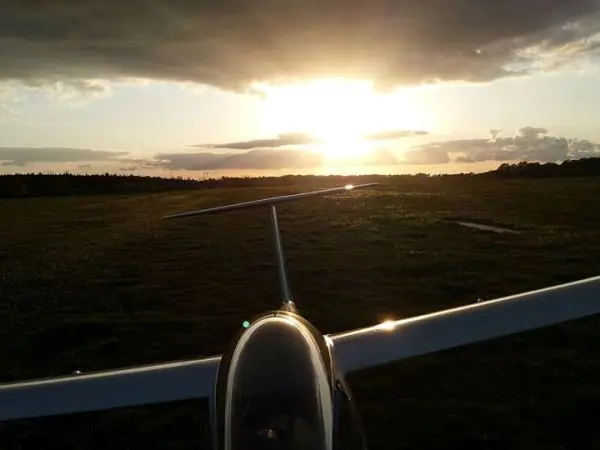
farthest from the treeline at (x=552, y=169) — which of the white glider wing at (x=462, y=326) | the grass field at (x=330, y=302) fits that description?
the white glider wing at (x=462, y=326)

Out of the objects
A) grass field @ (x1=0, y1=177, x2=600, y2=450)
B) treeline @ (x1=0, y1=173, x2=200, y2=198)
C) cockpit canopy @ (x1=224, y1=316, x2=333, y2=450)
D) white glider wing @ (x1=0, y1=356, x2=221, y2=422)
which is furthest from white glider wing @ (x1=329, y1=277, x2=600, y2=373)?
treeline @ (x1=0, y1=173, x2=200, y2=198)

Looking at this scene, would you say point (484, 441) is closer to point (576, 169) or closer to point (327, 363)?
point (327, 363)

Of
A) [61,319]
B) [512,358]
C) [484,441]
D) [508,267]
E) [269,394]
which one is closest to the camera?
[269,394]

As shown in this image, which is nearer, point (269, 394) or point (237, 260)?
point (269, 394)

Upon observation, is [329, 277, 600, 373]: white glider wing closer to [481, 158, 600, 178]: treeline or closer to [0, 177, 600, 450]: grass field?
[0, 177, 600, 450]: grass field

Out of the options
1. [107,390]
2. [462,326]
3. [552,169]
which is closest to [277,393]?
[107,390]

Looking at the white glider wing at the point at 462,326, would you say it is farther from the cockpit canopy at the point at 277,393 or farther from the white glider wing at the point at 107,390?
the cockpit canopy at the point at 277,393

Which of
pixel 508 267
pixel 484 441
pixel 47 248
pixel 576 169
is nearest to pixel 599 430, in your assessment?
pixel 484 441

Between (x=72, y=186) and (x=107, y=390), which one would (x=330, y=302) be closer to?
(x=107, y=390)
